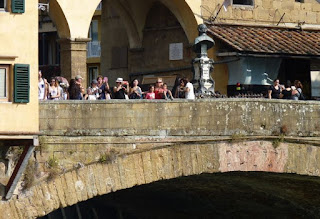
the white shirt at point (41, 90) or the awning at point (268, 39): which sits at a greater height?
the awning at point (268, 39)

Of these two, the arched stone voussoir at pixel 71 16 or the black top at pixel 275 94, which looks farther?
the arched stone voussoir at pixel 71 16

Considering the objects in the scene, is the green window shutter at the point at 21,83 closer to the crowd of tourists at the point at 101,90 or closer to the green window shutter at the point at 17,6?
the green window shutter at the point at 17,6

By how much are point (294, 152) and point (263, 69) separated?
9.41m

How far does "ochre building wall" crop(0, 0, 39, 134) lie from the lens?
36.5 metres

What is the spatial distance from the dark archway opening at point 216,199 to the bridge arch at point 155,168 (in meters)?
1.43

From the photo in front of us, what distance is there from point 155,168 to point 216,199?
38.5ft

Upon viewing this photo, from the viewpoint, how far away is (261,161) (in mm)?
41125

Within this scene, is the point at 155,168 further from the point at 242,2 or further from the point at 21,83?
the point at 242,2

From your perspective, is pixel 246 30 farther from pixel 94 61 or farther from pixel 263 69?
pixel 94 61

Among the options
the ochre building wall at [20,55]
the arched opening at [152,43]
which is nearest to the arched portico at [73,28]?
the arched opening at [152,43]

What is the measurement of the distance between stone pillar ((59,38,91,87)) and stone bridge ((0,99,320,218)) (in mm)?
7804

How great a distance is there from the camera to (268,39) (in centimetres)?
5084

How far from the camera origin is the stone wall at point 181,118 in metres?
38.3

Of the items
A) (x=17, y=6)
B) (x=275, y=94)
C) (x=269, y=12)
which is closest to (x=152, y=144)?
(x=17, y=6)
